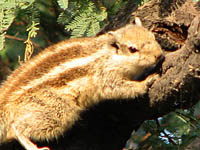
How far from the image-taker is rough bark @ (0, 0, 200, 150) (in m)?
4.01

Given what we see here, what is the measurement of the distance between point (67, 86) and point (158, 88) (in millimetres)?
967

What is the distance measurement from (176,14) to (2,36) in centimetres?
190

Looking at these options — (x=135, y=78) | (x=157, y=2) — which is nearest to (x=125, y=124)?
(x=135, y=78)

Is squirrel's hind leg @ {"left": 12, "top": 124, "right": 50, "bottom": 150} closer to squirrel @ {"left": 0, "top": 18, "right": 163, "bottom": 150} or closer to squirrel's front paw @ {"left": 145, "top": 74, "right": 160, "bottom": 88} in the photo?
squirrel @ {"left": 0, "top": 18, "right": 163, "bottom": 150}

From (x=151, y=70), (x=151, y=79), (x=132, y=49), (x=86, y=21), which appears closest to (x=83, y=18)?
(x=86, y=21)

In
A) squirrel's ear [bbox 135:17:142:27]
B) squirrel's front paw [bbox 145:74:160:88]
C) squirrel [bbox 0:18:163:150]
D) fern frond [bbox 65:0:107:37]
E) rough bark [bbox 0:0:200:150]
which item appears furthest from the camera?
fern frond [bbox 65:0:107:37]

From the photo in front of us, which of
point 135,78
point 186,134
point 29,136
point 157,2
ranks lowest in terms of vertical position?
point 186,134

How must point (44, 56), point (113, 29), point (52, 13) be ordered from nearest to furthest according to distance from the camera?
point (44, 56) < point (113, 29) < point (52, 13)

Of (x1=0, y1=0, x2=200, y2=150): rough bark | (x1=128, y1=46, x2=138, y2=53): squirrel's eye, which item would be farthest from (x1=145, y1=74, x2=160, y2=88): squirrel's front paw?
(x1=128, y1=46, x2=138, y2=53): squirrel's eye

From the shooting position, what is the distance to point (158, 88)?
431 cm

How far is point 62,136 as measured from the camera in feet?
16.3

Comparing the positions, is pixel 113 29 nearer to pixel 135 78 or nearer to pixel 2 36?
pixel 135 78

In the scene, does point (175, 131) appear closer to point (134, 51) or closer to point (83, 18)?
point (134, 51)

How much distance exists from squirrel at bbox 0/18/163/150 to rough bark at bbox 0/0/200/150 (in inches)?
7.8
